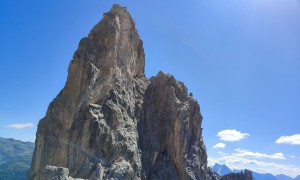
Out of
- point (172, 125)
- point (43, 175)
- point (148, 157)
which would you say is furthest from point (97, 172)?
point (172, 125)

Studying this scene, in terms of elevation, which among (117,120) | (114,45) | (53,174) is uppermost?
(114,45)

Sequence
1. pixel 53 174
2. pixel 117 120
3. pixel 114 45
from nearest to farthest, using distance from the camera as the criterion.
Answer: pixel 53 174 < pixel 117 120 < pixel 114 45

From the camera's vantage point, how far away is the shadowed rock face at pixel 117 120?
54353mm

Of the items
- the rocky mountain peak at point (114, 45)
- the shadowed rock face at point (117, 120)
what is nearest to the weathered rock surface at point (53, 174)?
the shadowed rock face at point (117, 120)

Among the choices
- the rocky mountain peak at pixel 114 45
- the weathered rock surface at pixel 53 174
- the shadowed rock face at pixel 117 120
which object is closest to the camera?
the weathered rock surface at pixel 53 174

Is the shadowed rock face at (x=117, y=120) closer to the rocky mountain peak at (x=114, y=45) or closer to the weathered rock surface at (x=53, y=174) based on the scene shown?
the rocky mountain peak at (x=114, y=45)

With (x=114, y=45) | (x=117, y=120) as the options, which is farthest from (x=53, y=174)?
(x=114, y=45)

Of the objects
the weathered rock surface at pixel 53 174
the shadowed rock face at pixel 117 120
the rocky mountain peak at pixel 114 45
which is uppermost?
the rocky mountain peak at pixel 114 45

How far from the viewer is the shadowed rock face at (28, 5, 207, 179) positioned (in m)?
54.4

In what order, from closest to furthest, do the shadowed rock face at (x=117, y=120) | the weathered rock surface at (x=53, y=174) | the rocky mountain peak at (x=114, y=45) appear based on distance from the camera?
the weathered rock surface at (x=53, y=174) < the shadowed rock face at (x=117, y=120) < the rocky mountain peak at (x=114, y=45)

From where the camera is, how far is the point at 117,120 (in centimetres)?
5941

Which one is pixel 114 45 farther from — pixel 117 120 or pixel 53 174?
pixel 53 174

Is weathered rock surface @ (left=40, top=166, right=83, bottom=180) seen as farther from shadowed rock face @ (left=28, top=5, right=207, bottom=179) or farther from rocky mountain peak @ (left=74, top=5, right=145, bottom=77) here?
rocky mountain peak @ (left=74, top=5, right=145, bottom=77)

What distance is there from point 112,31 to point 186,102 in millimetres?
28445
